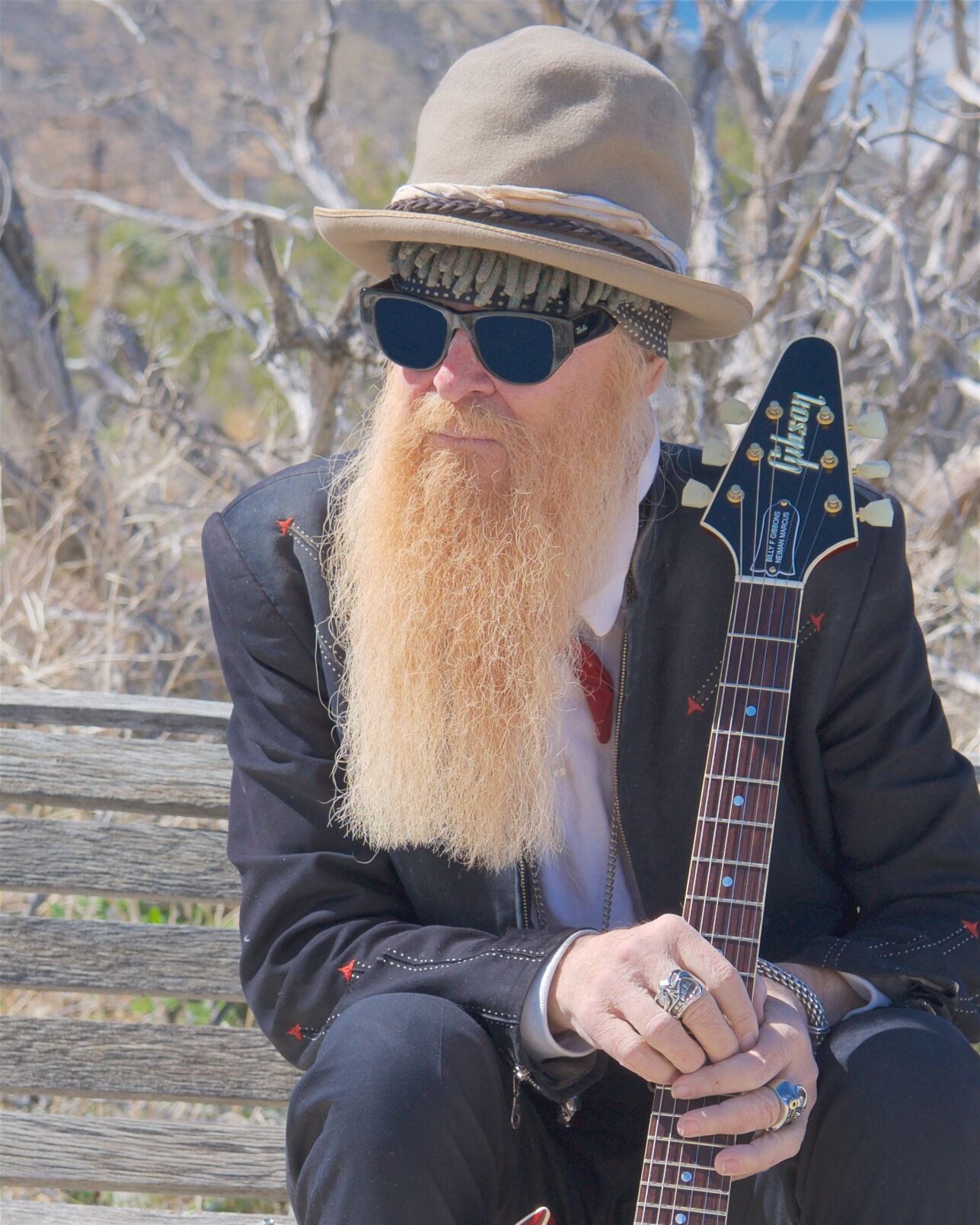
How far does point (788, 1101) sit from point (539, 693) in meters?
0.67

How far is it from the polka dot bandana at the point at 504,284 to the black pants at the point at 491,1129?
3.29 ft

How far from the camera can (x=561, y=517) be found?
6.81ft

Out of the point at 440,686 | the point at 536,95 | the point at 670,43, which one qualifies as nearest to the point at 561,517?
the point at 440,686

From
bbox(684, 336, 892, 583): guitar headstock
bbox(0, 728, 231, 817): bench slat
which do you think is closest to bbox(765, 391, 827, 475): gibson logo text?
bbox(684, 336, 892, 583): guitar headstock

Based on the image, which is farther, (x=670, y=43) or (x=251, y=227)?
(x=670, y=43)

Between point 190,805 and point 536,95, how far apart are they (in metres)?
1.52

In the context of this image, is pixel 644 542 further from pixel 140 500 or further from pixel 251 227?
pixel 140 500

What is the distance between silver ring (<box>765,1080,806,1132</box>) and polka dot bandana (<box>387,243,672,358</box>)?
1.10m

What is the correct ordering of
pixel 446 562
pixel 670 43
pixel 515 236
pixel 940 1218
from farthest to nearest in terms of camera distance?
pixel 670 43, pixel 446 562, pixel 515 236, pixel 940 1218

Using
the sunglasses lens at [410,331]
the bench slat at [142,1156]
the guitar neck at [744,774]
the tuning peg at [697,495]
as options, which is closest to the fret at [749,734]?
the guitar neck at [744,774]

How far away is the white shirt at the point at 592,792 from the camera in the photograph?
2.12 metres

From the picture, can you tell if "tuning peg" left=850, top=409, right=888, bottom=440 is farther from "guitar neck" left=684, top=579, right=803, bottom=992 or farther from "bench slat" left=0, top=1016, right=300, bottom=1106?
"bench slat" left=0, top=1016, right=300, bottom=1106

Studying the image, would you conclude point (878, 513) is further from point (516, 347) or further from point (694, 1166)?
point (694, 1166)

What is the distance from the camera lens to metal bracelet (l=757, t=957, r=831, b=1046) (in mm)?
1842
